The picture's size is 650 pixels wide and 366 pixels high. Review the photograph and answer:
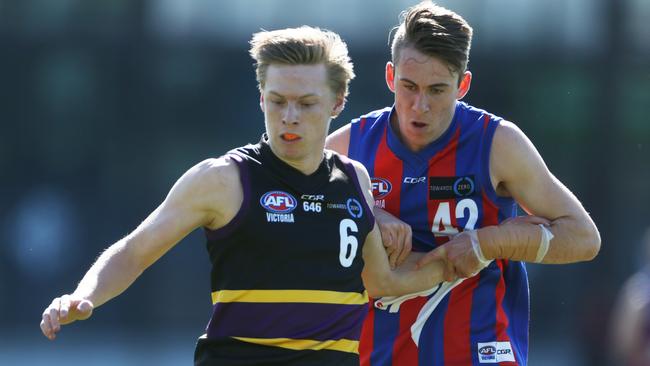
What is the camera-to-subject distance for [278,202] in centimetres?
390

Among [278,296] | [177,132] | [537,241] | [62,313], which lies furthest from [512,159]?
[177,132]

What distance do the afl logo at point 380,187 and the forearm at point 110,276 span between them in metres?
1.17

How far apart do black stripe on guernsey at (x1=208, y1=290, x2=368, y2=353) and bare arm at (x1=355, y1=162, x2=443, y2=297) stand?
0.37m

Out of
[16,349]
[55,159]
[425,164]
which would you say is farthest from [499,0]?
[425,164]

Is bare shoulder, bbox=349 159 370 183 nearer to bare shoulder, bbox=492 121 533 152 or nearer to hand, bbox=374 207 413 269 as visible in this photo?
hand, bbox=374 207 413 269

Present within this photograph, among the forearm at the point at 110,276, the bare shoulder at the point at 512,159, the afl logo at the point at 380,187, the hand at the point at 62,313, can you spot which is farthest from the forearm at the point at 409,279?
the hand at the point at 62,313

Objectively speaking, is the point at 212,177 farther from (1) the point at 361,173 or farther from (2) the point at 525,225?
(2) the point at 525,225

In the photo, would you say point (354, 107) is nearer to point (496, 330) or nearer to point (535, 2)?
point (535, 2)

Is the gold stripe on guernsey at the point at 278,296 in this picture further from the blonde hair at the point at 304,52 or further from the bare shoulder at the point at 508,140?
the bare shoulder at the point at 508,140

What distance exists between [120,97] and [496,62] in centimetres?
327

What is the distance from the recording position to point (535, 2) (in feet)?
35.6

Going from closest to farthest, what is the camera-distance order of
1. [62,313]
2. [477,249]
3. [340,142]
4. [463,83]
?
[62,313]
[477,249]
[463,83]
[340,142]

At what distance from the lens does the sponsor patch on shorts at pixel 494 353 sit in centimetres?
456

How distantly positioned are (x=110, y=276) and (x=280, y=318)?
1.78 feet
